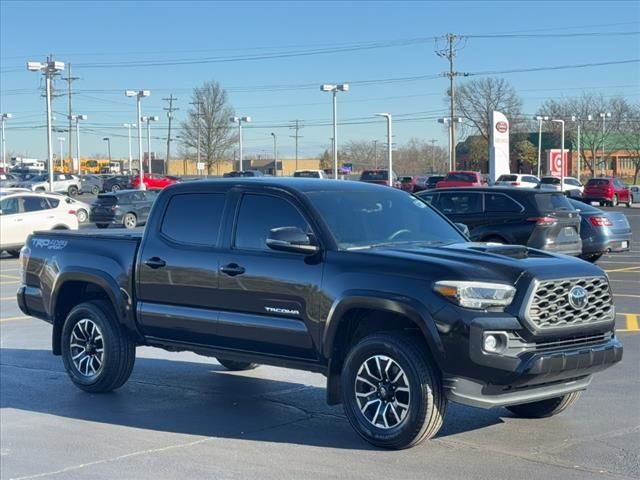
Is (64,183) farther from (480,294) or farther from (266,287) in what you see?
(480,294)

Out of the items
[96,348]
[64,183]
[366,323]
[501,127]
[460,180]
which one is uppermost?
[501,127]

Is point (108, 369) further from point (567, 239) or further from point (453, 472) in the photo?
point (567, 239)

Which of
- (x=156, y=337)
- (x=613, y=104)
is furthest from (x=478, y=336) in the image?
(x=613, y=104)

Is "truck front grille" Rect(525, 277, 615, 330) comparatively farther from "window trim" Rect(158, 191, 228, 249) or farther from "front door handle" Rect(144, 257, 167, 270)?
"front door handle" Rect(144, 257, 167, 270)

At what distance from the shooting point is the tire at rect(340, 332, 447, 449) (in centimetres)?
626

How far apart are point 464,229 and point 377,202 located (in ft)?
3.07

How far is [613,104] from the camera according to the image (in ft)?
282

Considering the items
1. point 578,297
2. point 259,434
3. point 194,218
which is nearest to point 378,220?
point 194,218

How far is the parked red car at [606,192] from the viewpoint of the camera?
54812 millimetres

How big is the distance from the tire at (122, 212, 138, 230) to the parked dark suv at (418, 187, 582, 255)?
20.2 meters

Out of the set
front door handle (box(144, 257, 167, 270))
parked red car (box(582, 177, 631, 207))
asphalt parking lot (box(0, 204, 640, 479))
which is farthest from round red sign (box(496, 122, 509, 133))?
front door handle (box(144, 257, 167, 270))

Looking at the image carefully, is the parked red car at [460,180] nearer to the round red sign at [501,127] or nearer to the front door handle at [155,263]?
the round red sign at [501,127]

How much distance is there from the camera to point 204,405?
808 cm

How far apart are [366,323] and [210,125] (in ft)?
286
